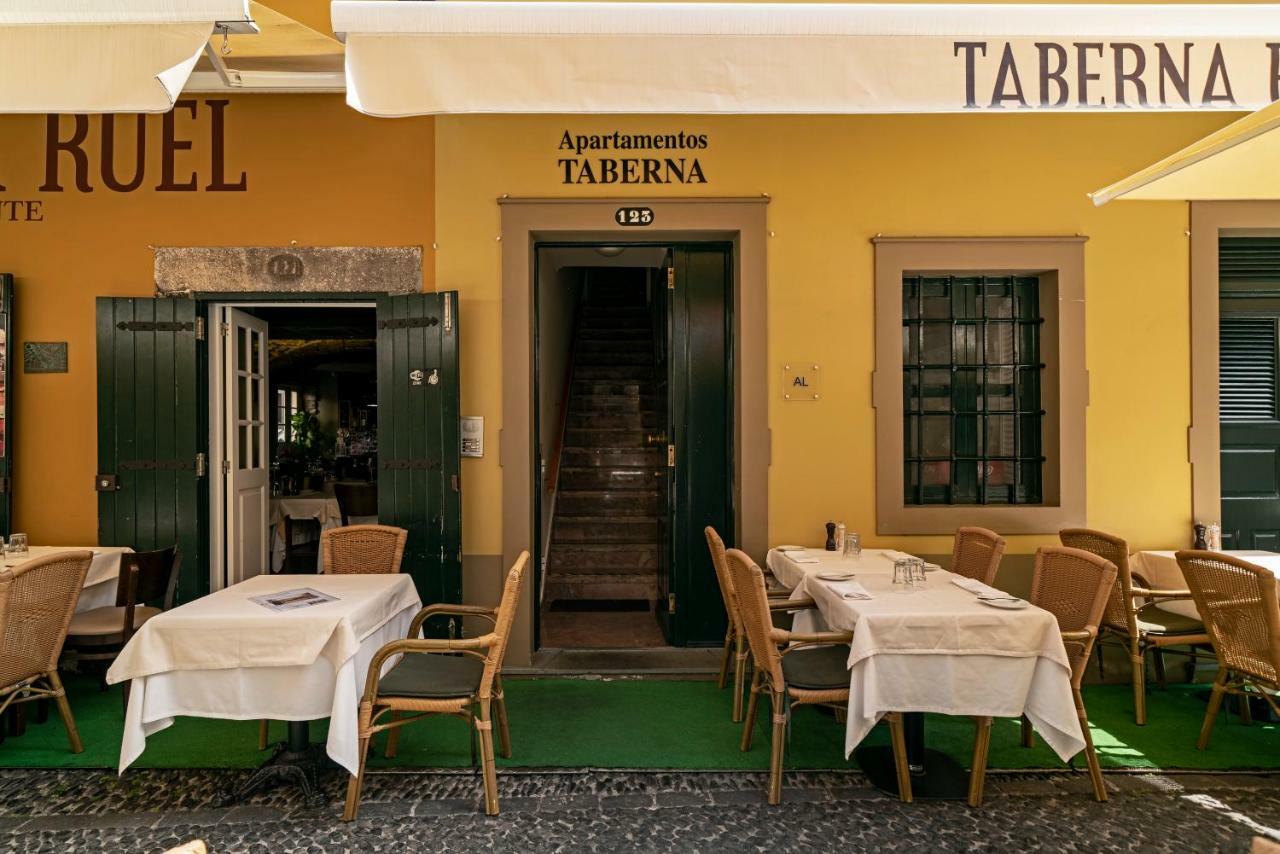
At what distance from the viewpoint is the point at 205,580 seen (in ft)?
16.2

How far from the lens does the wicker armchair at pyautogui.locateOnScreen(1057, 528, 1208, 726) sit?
12.6ft

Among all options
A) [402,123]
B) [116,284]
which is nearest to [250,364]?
[116,284]

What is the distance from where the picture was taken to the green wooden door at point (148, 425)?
4742 millimetres

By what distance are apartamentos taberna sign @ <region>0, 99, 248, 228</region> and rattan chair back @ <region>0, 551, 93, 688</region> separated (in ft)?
8.64

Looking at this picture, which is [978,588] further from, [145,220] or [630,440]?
[145,220]

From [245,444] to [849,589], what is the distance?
14.4ft

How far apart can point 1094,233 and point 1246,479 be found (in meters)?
1.99

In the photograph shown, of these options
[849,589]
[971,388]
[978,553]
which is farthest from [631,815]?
[971,388]

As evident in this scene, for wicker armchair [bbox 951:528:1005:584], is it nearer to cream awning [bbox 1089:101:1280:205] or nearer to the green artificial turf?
the green artificial turf

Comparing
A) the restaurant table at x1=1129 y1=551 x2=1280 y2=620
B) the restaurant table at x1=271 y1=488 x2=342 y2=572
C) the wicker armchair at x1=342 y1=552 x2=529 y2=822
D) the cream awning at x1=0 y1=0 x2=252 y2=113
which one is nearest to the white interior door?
the restaurant table at x1=271 y1=488 x2=342 y2=572

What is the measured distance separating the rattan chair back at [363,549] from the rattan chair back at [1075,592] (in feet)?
10.7

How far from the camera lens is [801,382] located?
4887 millimetres

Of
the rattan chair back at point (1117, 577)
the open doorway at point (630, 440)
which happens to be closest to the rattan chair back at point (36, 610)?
the open doorway at point (630, 440)

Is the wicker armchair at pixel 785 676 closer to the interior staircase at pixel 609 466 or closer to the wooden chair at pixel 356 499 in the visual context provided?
the interior staircase at pixel 609 466
